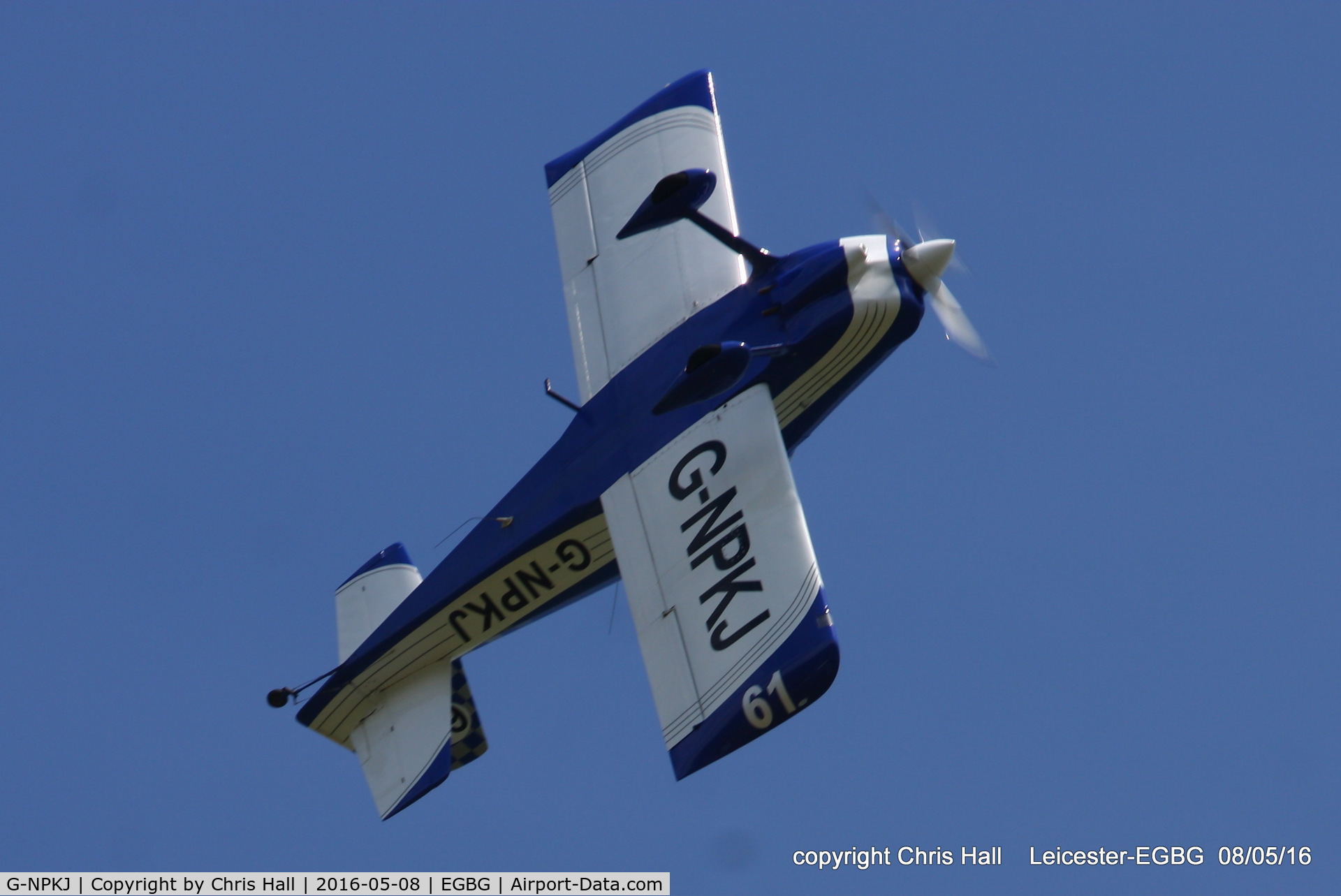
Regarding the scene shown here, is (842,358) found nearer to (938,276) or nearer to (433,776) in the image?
(938,276)

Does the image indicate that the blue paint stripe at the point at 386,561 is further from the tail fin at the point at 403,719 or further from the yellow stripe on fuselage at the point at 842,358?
the yellow stripe on fuselage at the point at 842,358

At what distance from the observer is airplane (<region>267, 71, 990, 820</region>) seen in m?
19.6

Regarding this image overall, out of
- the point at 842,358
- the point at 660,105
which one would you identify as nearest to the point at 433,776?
the point at 842,358

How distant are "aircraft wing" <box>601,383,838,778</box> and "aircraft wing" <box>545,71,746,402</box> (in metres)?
2.00

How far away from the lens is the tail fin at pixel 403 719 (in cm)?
2222

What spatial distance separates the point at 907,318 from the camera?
68.1 ft

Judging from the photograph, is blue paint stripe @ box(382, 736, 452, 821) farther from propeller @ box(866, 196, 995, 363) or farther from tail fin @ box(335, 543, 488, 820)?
propeller @ box(866, 196, 995, 363)

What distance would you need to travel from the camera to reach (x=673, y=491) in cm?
2086

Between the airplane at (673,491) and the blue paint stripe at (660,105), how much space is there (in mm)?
55

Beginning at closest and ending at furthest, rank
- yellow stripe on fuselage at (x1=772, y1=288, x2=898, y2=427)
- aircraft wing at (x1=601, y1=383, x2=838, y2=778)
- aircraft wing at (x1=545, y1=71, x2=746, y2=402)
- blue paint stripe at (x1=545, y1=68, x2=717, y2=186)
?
aircraft wing at (x1=601, y1=383, x2=838, y2=778) < yellow stripe on fuselage at (x1=772, y1=288, x2=898, y2=427) < aircraft wing at (x1=545, y1=71, x2=746, y2=402) < blue paint stripe at (x1=545, y1=68, x2=717, y2=186)

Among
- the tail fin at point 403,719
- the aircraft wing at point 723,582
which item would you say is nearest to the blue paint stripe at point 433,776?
the tail fin at point 403,719

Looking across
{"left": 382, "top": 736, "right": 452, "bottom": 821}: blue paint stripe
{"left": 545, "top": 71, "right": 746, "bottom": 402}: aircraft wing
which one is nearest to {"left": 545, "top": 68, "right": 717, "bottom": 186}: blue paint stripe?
{"left": 545, "top": 71, "right": 746, "bottom": 402}: aircraft wing

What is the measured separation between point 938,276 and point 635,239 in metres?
4.40

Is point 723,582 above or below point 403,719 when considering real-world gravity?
below
